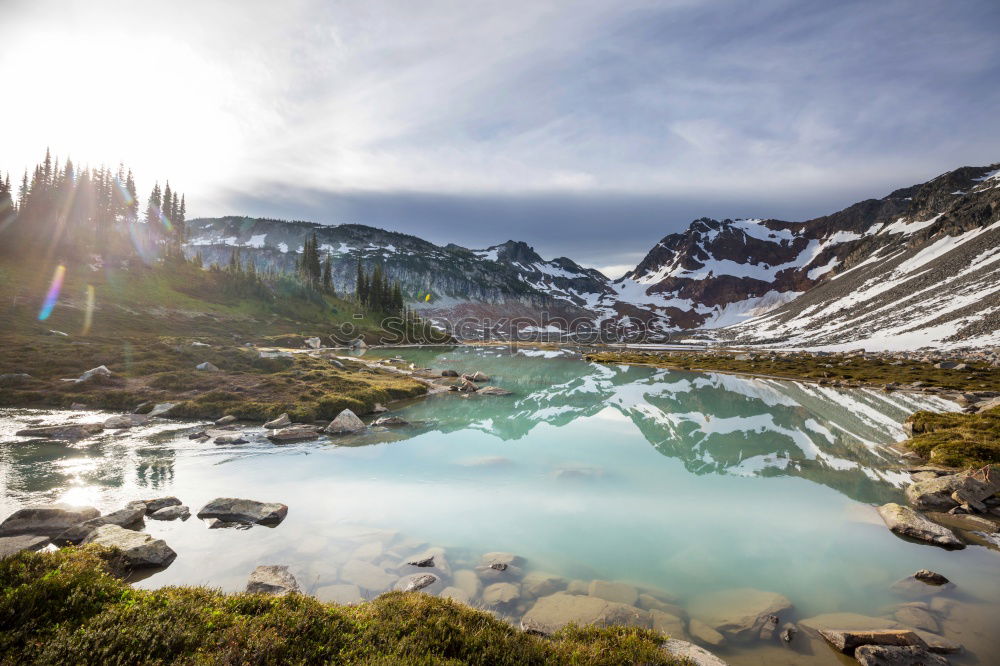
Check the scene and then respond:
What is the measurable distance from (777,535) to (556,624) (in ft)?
35.4

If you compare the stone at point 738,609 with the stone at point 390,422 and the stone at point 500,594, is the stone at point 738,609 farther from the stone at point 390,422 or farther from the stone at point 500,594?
the stone at point 390,422

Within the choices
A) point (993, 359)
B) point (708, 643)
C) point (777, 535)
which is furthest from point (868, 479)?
point (993, 359)

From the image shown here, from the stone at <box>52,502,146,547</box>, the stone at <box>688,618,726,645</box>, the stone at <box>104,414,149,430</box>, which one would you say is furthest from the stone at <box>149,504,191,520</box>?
the stone at <box>688,618,726,645</box>

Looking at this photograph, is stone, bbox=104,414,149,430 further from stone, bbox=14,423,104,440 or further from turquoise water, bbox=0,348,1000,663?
turquoise water, bbox=0,348,1000,663

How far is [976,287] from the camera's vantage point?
133 meters

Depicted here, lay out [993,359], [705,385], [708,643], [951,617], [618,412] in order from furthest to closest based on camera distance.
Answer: [993,359], [705,385], [618,412], [951,617], [708,643]

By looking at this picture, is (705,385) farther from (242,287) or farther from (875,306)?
(875,306)

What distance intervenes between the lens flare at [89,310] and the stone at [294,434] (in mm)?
51412

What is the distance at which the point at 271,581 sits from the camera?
11367 millimetres

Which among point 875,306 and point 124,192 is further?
point 875,306

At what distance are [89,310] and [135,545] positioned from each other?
275 feet

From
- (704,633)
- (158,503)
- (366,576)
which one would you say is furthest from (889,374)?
(158,503)

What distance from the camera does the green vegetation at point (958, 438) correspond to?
2219 centimetres

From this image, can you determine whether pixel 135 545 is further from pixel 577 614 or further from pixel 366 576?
pixel 577 614
